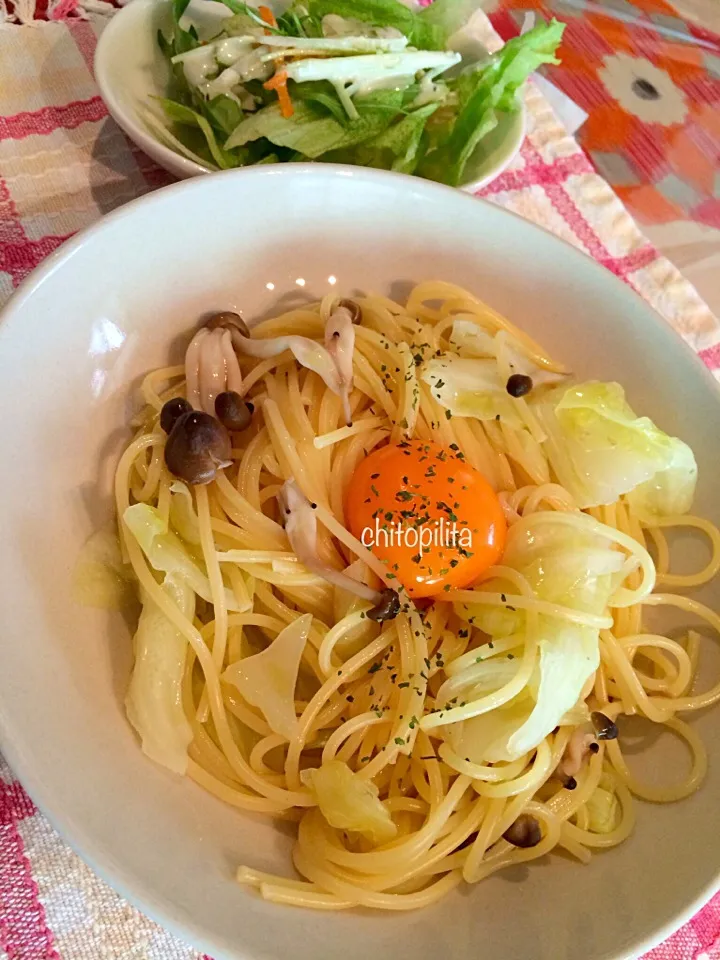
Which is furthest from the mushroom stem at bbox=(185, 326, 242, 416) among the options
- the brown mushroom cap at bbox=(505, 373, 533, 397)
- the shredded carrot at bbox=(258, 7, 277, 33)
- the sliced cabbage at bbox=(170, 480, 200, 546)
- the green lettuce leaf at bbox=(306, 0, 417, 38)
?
the green lettuce leaf at bbox=(306, 0, 417, 38)

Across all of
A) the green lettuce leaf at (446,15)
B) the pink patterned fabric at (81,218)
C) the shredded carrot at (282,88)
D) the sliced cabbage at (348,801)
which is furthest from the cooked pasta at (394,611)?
the green lettuce leaf at (446,15)

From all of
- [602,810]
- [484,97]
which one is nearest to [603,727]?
[602,810]

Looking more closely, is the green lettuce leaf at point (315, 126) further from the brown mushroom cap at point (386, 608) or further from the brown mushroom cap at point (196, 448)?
the brown mushroom cap at point (386, 608)

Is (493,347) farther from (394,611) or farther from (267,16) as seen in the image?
(267,16)

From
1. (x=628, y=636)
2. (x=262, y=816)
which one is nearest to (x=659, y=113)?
(x=628, y=636)

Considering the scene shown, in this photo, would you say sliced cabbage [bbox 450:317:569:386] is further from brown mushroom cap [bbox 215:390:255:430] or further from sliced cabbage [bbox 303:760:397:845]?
sliced cabbage [bbox 303:760:397:845]

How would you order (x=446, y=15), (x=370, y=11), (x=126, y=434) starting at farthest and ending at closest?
(x=446, y=15), (x=370, y=11), (x=126, y=434)
